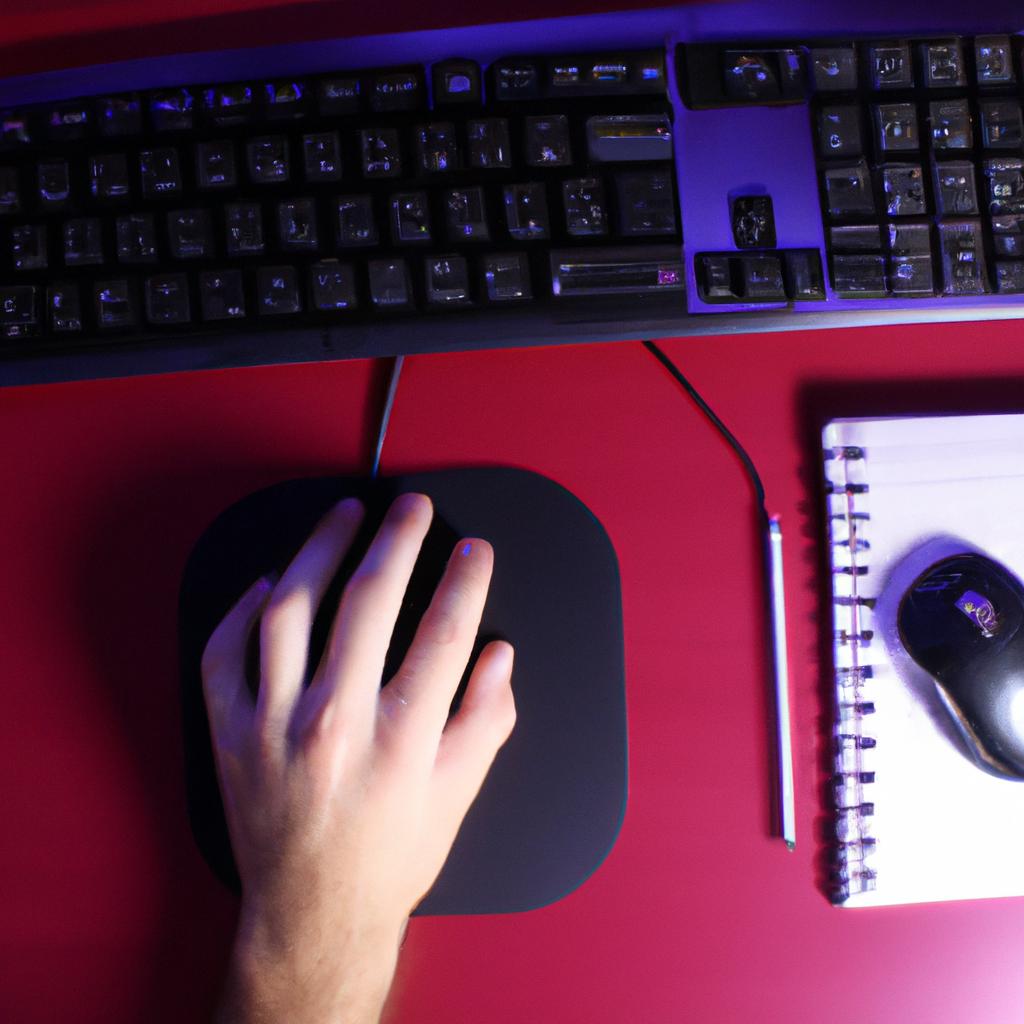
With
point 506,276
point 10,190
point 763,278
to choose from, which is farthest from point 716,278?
point 10,190

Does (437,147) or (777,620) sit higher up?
(437,147)

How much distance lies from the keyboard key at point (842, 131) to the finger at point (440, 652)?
34cm

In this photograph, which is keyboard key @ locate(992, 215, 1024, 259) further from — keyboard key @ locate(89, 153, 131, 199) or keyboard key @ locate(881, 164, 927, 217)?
keyboard key @ locate(89, 153, 131, 199)

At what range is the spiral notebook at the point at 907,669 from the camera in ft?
1.87

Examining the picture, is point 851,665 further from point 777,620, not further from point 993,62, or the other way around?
point 993,62

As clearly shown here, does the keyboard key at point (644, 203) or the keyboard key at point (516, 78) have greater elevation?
the keyboard key at point (516, 78)

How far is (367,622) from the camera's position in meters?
0.51

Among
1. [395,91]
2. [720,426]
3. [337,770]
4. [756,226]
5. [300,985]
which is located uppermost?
[395,91]

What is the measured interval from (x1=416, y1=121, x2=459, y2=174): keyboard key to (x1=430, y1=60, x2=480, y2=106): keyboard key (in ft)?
0.06

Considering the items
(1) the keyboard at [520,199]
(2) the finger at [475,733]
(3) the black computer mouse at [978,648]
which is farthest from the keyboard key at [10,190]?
(3) the black computer mouse at [978,648]

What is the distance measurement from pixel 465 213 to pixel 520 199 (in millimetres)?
35

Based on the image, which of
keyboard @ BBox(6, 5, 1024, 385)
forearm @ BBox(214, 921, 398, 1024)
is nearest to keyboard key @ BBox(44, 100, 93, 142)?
keyboard @ BBox(6, 5, 1024, 385)

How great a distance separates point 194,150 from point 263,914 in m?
0.48

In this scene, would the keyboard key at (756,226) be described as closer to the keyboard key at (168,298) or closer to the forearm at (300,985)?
the keyboard key at (168,298)
